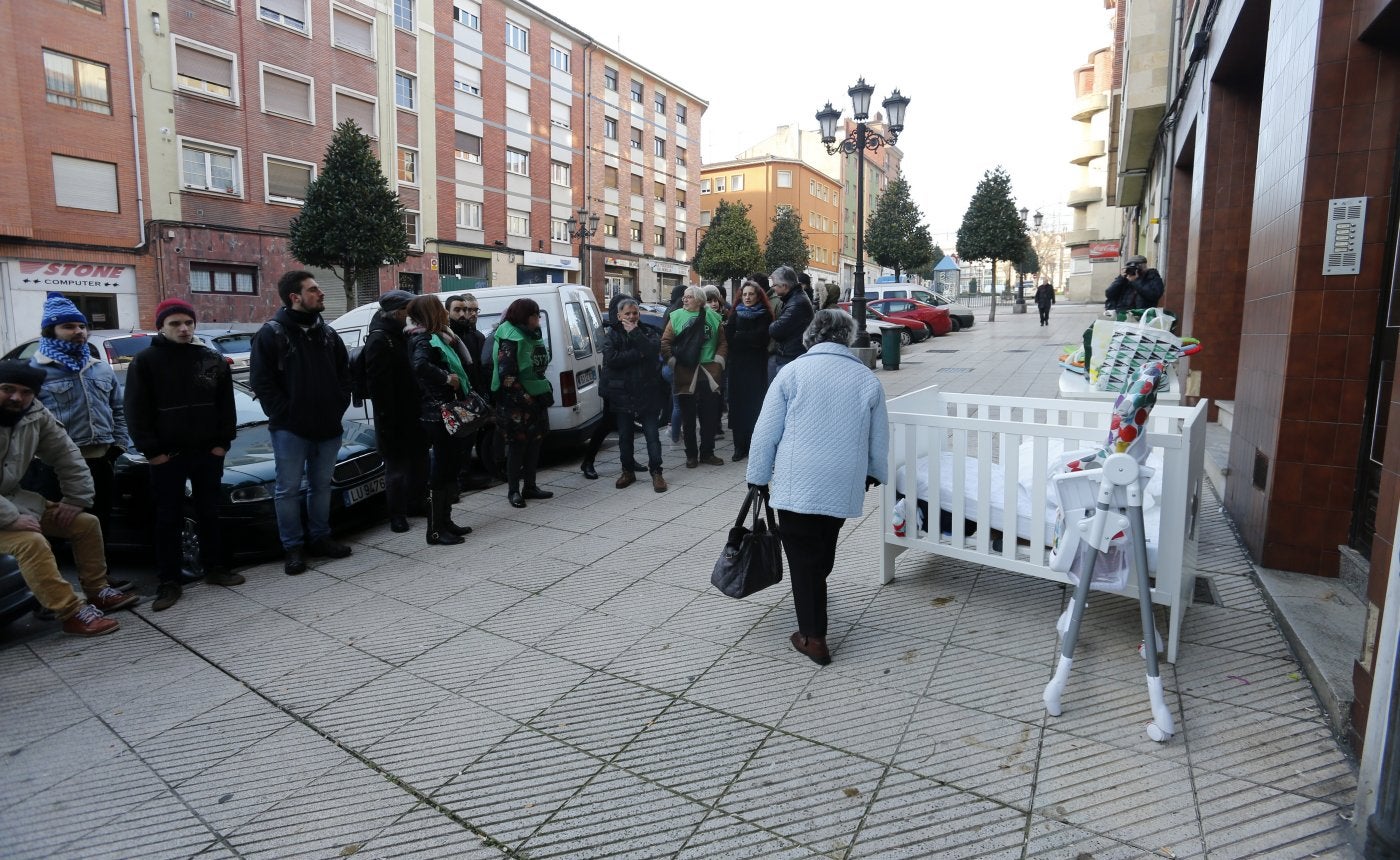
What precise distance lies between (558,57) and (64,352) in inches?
1552

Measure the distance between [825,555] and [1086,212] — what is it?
5307cm

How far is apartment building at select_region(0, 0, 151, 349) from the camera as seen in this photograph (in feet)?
70.2

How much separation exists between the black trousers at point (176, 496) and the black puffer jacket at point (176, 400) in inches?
3.7

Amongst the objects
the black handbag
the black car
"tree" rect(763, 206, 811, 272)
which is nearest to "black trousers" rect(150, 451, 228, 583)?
the black car

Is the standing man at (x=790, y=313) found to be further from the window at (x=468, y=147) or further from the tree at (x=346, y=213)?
the window at (x=468, y=147)

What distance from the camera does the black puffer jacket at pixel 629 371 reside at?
7.18 meters

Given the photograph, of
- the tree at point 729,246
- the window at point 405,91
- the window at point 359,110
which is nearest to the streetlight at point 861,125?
the window at point 359,110

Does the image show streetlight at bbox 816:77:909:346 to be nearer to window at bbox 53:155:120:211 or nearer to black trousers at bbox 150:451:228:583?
black trousers at bbox 150:451:228:583

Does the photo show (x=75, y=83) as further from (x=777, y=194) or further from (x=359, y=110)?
(x=777, y=194)

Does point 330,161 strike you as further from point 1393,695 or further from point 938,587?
point 1393,695

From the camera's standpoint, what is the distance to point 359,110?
29.9m

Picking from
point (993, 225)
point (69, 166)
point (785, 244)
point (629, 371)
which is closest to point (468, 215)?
point (69, 166)

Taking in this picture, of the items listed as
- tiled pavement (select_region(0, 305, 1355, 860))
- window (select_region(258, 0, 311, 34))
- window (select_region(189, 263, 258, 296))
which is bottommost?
tiled pavement (select_region(0, 305, 1355, 860))

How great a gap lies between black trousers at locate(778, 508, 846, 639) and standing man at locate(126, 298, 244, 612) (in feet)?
12.1
